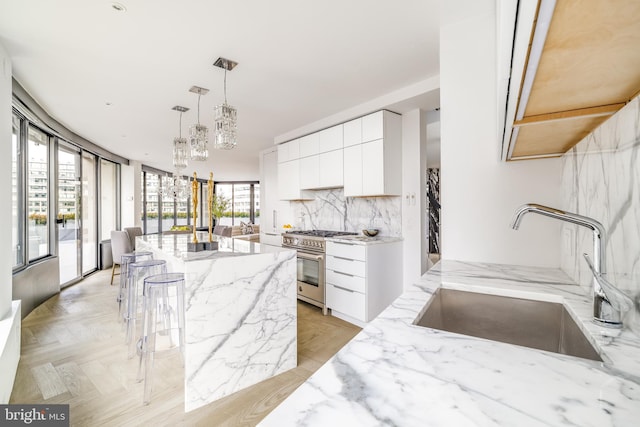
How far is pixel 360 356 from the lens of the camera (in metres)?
0.67

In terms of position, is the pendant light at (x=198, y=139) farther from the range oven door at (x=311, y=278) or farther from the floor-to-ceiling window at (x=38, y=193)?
the floor-to-ceiling window at (x=38, y=193)

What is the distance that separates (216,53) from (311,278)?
2678mm

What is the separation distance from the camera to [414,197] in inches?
140

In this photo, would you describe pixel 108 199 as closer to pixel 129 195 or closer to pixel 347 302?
pixel 129 195

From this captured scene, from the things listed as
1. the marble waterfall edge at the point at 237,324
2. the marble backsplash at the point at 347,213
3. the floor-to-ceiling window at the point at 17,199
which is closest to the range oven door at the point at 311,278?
A: the marble backsplash at the point at 347,213

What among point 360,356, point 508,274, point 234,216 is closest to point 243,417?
point 360,356

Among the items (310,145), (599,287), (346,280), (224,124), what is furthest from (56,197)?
(599,287)

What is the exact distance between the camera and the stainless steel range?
3.68 metres

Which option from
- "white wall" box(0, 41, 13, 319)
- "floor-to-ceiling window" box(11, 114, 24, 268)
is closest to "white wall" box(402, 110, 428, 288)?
"white wall" box(0, 41, 13, 319)

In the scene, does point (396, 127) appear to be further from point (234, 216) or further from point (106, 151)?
point (234, 216)

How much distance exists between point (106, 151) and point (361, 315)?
20.4 ft

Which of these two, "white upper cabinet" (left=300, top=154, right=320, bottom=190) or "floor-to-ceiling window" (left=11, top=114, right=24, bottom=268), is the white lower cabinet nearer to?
"white upper cabinet" (left=300, top=154, right=320, bottom=190)

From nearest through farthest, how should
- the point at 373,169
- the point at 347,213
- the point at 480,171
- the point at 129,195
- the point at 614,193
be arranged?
the point at 614,193 → the point at 480,171 → the point at 373,169 → the point at 347,213 → the point at 129,195

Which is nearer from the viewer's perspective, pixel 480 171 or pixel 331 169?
pixel 480 171
